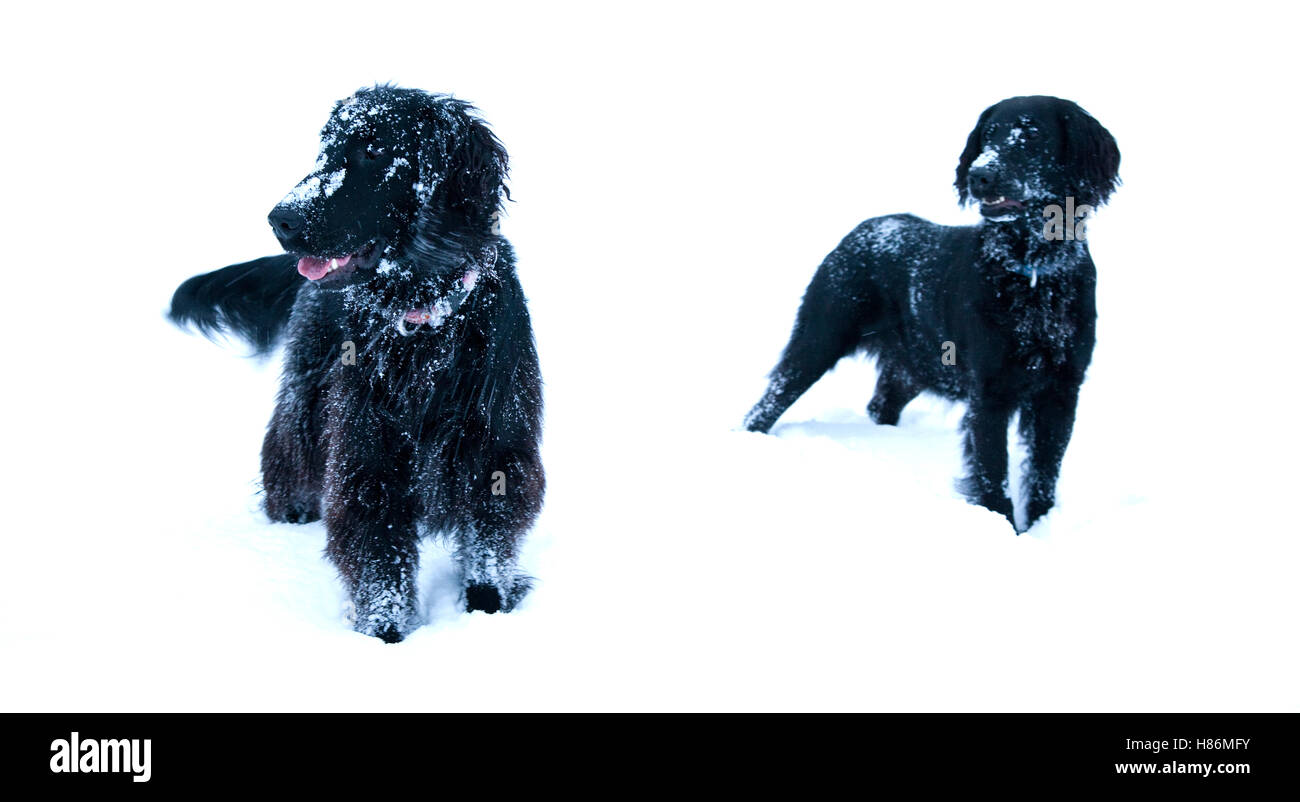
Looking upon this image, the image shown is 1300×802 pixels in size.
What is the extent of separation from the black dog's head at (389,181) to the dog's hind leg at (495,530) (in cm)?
71

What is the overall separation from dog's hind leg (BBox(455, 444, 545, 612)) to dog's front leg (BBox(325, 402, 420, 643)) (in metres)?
0.18

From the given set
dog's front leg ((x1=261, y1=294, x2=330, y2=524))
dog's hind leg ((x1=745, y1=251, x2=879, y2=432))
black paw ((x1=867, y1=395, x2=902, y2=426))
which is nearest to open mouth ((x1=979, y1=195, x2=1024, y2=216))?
dog's hind leg ((x1=745, y1=251, x2=879, y2=432))

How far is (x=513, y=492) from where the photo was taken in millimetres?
2822

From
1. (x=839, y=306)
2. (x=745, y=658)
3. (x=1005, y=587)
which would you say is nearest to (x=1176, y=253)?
(x=839, y=306)

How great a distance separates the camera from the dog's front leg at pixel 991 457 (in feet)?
12.3

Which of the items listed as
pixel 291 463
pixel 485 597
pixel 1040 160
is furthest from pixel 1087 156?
pixel 291 463

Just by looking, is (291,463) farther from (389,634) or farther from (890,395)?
(890,395)

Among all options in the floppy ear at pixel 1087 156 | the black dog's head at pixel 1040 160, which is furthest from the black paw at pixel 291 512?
the floppy ear at pixel 1087 156

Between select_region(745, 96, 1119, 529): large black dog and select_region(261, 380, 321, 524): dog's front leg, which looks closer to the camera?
select_region(261, 380, 321, 524): dog's front leg

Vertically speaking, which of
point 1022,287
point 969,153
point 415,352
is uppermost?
point 969,153

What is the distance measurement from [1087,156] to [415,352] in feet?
9.17

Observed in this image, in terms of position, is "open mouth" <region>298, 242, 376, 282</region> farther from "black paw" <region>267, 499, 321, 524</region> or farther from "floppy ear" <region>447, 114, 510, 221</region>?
"black paw" <region>267, 499, 321, 524</region>

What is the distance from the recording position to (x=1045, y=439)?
3760mm

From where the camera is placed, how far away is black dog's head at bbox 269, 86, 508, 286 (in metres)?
2.41
